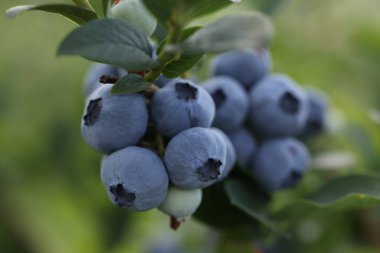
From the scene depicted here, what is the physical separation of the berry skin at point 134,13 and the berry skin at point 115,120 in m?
0.13

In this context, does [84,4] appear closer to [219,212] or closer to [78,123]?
[219,212]

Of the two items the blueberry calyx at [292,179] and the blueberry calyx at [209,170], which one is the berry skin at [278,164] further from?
the blueberry calyx at [209,170]

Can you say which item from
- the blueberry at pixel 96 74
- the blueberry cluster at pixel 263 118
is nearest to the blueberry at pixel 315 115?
the blueberry cluster at pixel 263 118

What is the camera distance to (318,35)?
2305 mm

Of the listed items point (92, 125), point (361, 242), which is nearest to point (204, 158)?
point (92, 125)

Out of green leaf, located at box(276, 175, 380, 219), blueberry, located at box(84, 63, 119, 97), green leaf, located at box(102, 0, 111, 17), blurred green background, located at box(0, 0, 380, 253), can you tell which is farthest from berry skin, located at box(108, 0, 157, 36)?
blurred green background, located at box(0, 0, 380, 253)

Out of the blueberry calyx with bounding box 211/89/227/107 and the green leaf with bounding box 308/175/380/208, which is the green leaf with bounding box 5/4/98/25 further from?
the green leaf with bounding box 308/175/380/208

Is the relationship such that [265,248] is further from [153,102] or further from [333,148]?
[153,102]

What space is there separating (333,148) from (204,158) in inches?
38.5

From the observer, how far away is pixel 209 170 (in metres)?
0.92

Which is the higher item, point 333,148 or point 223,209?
point 223,209

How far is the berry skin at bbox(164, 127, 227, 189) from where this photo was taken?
0.90 meters

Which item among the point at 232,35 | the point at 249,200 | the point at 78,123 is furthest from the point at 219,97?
the point at 78,123

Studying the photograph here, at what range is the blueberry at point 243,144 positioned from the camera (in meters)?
1.29
